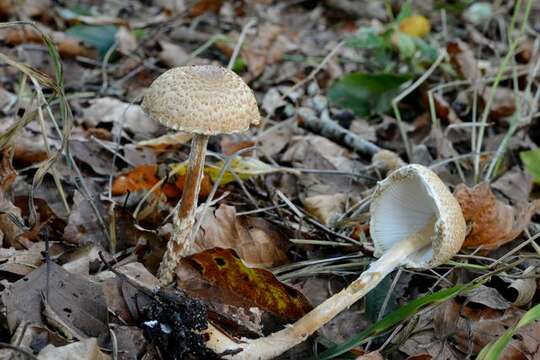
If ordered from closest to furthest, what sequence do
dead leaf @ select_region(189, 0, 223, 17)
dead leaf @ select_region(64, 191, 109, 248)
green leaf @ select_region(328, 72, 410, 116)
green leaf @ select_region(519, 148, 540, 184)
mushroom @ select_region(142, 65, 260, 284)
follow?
1. mushroom @ select_region(142, 65, 260, 284)
2. dead leaf @ select_region(64, 191, 109, 248)
3. green leaf @ select_region(519, 148, 540, 184)
4. green leaf @ select_region(328, 72, 410, 116)
5. dead leaf @ select_region(189, 0, 223, 17)

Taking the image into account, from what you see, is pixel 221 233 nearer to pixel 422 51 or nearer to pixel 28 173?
pixel 28 173

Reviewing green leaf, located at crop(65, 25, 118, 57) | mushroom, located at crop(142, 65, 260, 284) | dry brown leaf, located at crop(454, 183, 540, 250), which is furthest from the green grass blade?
green leaf, located at crop(65, 25, 118, 57)

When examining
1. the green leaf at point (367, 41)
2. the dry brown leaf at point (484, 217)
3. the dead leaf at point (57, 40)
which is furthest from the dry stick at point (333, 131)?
the dead leaf at point (57, 40)

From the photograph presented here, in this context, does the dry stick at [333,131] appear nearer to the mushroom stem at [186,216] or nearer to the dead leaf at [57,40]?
the mushroom stem at [186,216]

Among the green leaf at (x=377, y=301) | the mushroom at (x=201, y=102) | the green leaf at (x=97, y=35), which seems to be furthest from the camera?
the green leaf at (x=97, y=35)

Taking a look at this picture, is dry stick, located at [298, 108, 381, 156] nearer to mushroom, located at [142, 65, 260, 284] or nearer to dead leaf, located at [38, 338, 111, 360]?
mushroom, located at [142, 65, 260, 284]

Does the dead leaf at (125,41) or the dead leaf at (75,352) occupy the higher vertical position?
the dead leaf at (75,352)
